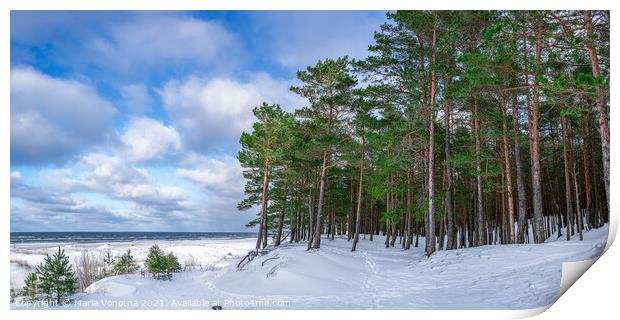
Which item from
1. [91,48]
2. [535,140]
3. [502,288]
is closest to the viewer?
[502,288]

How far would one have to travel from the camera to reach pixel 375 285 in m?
9.51

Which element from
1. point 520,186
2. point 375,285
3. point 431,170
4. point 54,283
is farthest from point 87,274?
point 520,186

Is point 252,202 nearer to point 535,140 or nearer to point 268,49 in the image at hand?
point 268,49


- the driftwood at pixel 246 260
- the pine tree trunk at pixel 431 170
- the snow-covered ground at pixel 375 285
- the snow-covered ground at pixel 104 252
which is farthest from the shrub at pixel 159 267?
the pine tree trunk at pixel 431 170

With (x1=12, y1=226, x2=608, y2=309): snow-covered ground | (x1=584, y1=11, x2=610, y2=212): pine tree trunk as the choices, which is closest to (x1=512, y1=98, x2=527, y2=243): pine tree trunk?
(x1=12, y1=226, x2=608, y2=309): snow-covered ground

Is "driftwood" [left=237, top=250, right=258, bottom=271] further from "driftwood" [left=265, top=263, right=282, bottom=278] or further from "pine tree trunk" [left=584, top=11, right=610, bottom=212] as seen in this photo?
"pine tree trunk" [left=584, top=11, right=610, bottom=212]

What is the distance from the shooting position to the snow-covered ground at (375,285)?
23.9 ft

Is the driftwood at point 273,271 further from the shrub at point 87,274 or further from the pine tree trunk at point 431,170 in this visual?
the shrub at point 87,274

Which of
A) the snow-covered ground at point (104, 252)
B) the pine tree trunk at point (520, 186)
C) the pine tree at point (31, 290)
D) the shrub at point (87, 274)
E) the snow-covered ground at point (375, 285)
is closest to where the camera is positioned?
the snow-covered ground at point (375, 285)

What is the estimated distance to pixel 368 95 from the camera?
1475 centimetres

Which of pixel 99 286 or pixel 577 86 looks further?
pixel 99 286

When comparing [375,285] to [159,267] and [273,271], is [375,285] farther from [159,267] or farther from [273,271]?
[159,267]
